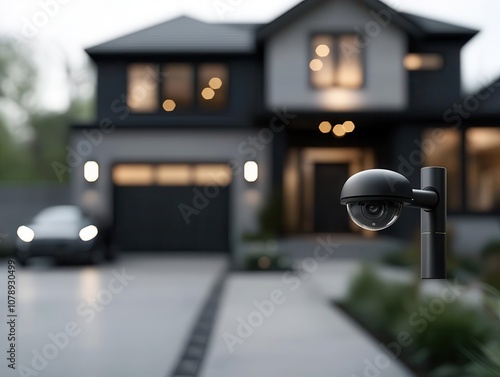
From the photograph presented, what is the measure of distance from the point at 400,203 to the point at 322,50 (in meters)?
14.6

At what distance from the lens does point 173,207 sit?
15.8 meters

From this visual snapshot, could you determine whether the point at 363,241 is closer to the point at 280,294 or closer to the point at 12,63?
the point at 280,294

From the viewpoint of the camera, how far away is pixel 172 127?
15680 millimetres

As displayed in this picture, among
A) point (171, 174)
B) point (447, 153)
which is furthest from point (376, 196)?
point (171, 174)

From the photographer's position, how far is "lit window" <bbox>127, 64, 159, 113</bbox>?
1656 centimetres

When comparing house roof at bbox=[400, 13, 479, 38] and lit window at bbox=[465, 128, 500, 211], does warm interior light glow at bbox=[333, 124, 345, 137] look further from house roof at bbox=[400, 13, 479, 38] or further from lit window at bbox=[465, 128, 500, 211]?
house roof at bbox=[400, 13, 479, 38]

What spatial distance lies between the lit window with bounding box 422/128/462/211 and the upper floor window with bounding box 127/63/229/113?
5.78 m

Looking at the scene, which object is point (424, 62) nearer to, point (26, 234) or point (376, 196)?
point (26, 234)

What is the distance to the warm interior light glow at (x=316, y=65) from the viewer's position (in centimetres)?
1520

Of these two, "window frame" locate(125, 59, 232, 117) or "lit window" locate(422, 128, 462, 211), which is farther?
"window frame" locate(125, 59, 232, 117)

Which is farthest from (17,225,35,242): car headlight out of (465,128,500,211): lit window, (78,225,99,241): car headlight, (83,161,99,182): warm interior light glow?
(465,128,500,211): lit window

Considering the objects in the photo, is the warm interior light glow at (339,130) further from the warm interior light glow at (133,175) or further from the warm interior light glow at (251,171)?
the warm interior light glow at (133,175)

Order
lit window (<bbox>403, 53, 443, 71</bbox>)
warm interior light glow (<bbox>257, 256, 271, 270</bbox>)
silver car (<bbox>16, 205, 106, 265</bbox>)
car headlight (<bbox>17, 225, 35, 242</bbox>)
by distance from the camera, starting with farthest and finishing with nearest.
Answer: lit window (<bbox>403, 53, 443, 71</bbox>), warm interior light glow (<bbox>257, 256, 271, 270</bbox>), car headlight (<bbox>17, 225, 35, 242</bbox>), silver car (<bbox>16, 205, 106, 265</bbox>)

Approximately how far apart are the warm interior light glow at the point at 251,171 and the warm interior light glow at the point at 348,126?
2472mm
